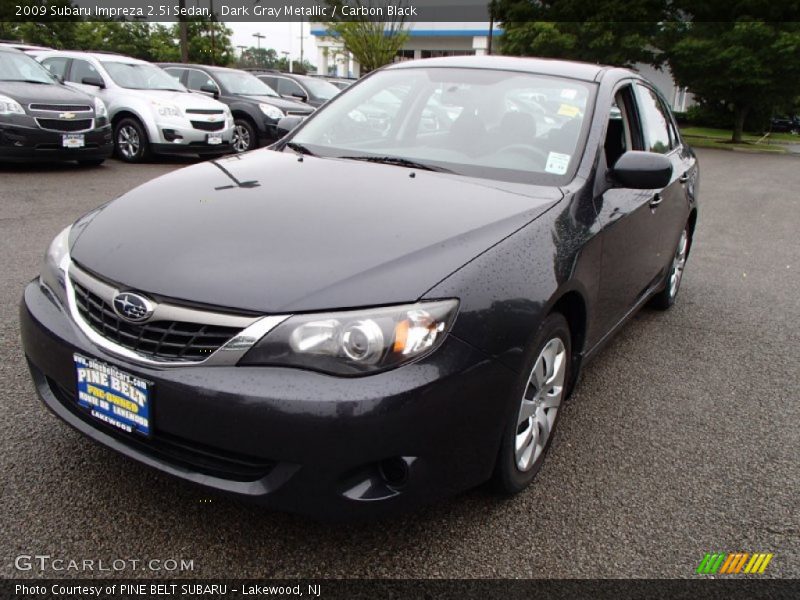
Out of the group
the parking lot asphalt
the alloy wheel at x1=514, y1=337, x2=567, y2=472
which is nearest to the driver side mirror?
the parking lot asphalt

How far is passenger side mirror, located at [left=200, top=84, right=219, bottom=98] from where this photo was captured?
41.3ft

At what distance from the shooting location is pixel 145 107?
10562 mm

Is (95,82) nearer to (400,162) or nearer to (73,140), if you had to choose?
(73,140)

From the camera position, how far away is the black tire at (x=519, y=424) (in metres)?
2.22

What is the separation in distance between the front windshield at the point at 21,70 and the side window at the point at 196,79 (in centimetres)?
377

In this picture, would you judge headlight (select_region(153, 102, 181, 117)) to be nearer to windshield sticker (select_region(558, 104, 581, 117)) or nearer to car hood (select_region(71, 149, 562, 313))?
car hood (select_region(71, 149, 562, 313))

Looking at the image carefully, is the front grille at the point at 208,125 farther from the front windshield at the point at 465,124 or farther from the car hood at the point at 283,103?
the front windshield at the point at 465,124

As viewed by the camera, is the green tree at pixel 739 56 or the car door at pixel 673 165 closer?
the car door at pixel 673 165

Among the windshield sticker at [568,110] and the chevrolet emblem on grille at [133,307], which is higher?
the windshield sticker at [568,110]

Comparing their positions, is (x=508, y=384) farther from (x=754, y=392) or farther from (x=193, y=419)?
(x=754, y=392)

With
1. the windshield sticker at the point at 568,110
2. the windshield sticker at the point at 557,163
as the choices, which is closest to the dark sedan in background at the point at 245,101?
the windshield sticker at the point at 568,110

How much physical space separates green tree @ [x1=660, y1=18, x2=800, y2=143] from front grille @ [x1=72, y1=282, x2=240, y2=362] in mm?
26460

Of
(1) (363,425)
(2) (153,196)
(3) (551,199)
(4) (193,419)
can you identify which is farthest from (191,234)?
(3) (551,199)

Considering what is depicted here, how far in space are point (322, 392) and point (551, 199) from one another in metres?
1.31
